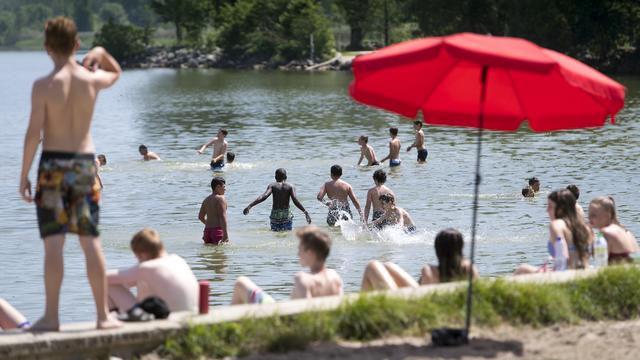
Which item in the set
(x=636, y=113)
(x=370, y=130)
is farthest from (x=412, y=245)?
(x=636, y=113)

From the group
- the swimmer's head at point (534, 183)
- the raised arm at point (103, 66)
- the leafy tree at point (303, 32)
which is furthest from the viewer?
the leafy tree at point (303, 32)

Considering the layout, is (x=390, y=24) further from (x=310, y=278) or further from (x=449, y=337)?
(x=449, y=337)

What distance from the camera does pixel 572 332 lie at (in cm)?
896

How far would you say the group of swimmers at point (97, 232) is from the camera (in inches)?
307

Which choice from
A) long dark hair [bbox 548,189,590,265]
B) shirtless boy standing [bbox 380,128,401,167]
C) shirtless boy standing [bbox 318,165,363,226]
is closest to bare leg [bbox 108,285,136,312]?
long dark hair [bbox 548,189,590,265]

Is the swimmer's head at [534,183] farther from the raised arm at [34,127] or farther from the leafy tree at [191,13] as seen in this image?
the leafy tree at [191,13]

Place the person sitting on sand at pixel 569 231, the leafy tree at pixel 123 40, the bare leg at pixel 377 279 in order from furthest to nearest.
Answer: the leafy tree at pixel 123 40 < the person sitting on sand at pixel 569 231 < the bare leg at pixel 377 279

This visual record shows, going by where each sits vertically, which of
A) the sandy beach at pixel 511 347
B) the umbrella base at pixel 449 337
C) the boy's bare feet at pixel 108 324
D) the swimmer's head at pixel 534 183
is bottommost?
the sandy beach at pixel 511 347

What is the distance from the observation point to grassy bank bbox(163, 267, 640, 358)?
8320 millimetres

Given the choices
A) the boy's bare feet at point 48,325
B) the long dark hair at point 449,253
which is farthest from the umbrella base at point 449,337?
the boy's bare feet at point 48,325

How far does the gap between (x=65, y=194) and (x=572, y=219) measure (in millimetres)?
4234

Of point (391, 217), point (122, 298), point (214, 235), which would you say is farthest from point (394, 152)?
point (122, 298)

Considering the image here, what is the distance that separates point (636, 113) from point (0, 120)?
26335mm

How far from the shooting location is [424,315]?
349 inches
